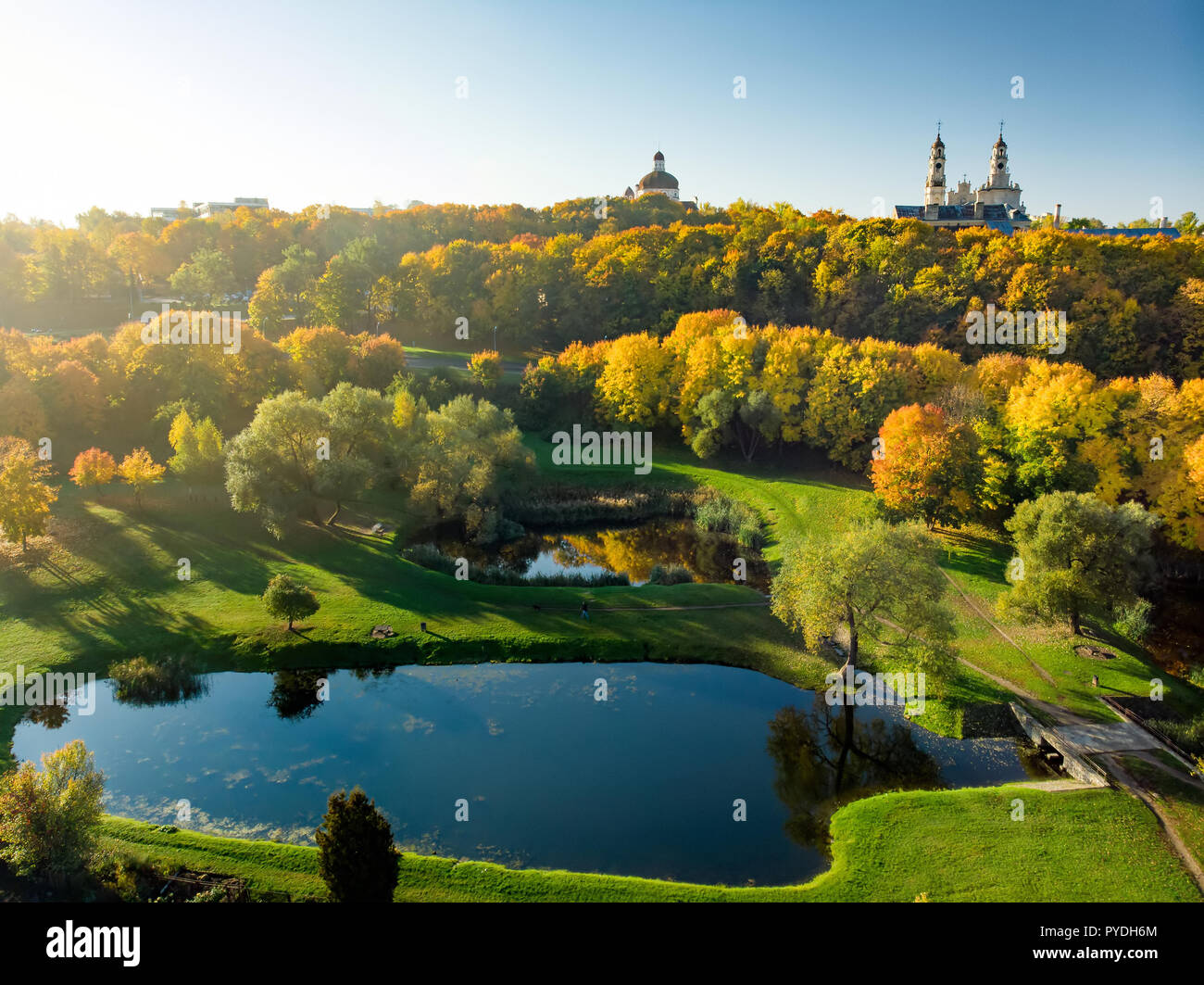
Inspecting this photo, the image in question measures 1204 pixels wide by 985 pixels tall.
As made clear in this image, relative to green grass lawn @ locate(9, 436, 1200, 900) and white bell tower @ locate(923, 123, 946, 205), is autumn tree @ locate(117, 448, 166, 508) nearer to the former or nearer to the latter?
green grass lawn @ locate(9, 436, 1200, 900)

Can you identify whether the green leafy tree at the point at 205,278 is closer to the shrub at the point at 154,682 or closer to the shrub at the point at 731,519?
the shrub at the point at 154,682

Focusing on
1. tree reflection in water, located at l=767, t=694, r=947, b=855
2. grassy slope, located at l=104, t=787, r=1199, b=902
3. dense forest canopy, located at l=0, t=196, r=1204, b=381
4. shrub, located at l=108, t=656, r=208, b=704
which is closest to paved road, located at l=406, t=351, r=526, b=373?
dense forest canopy, located at l=0, t=196, r=1204, b=381

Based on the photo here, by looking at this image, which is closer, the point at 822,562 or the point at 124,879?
the point at 124,879

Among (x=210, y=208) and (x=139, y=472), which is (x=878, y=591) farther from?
(x=210, y=208)

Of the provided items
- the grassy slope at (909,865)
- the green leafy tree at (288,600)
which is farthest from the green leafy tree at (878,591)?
the green leafy tree at (288,600)

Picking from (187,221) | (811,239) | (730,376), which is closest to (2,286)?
(187,221)

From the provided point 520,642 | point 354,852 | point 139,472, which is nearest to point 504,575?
point 520,642

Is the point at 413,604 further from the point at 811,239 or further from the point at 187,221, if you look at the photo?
the point at 187,221
